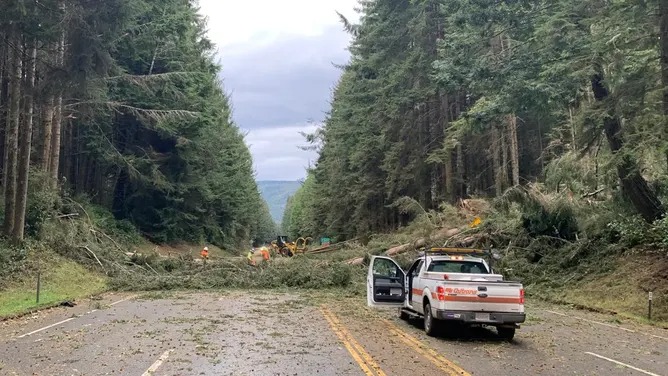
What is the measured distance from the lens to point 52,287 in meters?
19.6

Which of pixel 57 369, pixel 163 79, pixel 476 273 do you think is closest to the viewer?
pixel 57 369

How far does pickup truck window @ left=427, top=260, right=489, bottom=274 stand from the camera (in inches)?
531

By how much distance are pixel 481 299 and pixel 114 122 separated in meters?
34.9

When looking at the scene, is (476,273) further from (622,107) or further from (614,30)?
(614,30)

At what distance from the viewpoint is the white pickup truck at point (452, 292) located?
443 inches

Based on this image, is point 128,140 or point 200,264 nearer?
point 200,264

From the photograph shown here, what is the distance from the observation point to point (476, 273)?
13.5m

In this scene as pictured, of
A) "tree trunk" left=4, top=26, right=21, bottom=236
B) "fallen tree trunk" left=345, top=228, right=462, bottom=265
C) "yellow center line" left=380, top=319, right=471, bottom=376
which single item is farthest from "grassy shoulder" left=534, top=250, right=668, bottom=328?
"tree trunk" left=4, top=26, right=21, bottom=236

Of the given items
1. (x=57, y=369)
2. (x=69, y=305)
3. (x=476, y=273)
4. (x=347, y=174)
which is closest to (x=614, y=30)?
(x=476, y=273)

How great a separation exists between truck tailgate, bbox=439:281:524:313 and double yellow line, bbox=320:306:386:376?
82.4 inches

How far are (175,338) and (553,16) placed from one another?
14.9 m

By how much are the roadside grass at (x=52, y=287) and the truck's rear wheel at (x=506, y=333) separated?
1149 centimetres

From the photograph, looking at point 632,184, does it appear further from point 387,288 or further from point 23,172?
point 23,172

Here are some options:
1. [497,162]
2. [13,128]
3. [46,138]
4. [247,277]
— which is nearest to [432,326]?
[247,277]
